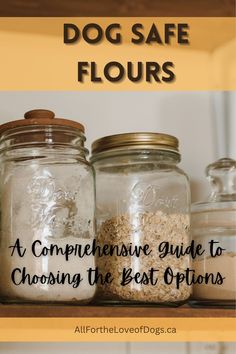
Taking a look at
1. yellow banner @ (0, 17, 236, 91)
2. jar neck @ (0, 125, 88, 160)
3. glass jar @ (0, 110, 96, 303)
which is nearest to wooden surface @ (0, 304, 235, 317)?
glass jar @ (0, 110, 96, 303)

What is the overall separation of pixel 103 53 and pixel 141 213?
21 cm

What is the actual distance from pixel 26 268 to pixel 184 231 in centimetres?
16

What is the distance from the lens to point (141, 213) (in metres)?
0.51

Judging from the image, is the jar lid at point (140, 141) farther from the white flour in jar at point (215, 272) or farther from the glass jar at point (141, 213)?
the white flour in jar at point (215, 272)

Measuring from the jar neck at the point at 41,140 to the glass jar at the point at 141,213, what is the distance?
0.12 ft

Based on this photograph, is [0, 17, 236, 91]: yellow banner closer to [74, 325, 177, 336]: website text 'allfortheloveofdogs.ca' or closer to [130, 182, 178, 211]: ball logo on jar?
[130, 182, 178, 211]: ball logo on jar

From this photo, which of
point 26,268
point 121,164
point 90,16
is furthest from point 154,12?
point 26,268

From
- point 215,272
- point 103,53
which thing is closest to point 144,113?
point 103,53

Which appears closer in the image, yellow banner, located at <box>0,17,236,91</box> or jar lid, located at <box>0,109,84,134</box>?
jar lid, located at <box>0,109,84,134</box>

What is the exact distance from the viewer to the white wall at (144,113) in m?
0.65

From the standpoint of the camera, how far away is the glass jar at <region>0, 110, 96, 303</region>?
1.57 ft

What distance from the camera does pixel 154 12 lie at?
0.59 m

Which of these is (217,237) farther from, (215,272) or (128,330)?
(128,330)

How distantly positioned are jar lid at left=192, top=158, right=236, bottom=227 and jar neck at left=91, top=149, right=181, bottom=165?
0.06 metres
